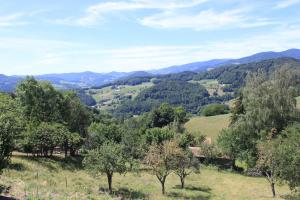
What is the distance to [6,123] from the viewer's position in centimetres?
2178

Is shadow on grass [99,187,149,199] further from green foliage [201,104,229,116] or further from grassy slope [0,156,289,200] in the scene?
green foliage [201,104,229,116]

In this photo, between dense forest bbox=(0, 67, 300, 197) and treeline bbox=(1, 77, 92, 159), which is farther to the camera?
treeline bbox=(1, 77, 92, 159)

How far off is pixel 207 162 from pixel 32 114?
35.8 m

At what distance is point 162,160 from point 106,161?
8.01m

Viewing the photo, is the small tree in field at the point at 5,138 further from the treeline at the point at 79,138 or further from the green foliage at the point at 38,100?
the green foliage at the point at 38,100

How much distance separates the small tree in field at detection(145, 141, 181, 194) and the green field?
217ft

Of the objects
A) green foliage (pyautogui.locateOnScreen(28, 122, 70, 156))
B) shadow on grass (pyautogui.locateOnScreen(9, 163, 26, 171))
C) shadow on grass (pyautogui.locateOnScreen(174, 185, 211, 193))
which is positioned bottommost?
shadow on grass (pyautogui.locateOnScreen(174, 185, 211, 193))

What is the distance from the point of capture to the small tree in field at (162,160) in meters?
44.5

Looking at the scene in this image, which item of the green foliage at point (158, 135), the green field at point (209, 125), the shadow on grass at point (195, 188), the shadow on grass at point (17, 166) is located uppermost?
the shadow on grass at point (17, 166)

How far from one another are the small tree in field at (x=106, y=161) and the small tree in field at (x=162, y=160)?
15.0 ft

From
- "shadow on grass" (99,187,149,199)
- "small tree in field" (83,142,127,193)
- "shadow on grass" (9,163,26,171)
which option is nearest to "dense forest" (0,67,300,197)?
"small tree in field" (83,142,127,193)

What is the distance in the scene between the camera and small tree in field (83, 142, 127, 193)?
40.5 metres

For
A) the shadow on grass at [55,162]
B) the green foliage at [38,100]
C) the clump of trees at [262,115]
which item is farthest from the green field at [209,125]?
the shadow on grass at [55,162]

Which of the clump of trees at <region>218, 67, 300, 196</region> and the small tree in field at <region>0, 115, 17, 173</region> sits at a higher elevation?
the small tree in field at <region>0, 115, 17, 173</region>
